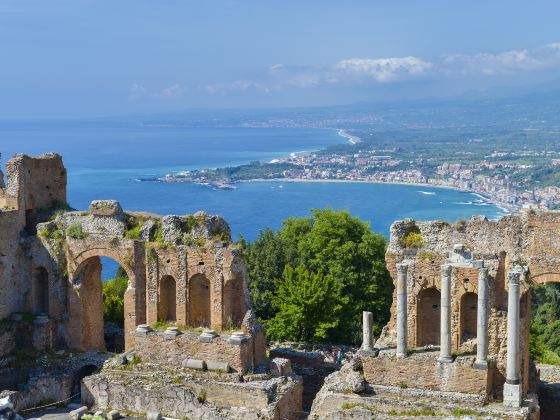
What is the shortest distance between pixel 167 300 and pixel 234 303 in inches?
109

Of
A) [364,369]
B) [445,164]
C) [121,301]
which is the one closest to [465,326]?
[364,369]

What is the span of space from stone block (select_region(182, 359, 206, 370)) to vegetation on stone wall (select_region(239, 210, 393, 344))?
358 inches

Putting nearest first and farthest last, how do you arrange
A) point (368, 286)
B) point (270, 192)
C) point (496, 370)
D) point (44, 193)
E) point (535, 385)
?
point (496, 370) → point (535, 385) → point (44, 193) → point (368, 286) → point (270, 192)

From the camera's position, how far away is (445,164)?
552 ft

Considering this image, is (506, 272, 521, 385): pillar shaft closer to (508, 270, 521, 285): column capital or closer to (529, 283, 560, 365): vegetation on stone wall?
(508, 270, 521, 285): column capital

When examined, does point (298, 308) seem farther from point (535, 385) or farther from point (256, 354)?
point (535, 385)

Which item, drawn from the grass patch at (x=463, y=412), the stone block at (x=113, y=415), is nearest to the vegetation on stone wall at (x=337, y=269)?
the stone block at (x=113, y=415)

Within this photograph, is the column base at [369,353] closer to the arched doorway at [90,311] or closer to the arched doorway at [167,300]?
the arched doorway at [167,300]

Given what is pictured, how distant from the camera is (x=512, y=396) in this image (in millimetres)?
21141

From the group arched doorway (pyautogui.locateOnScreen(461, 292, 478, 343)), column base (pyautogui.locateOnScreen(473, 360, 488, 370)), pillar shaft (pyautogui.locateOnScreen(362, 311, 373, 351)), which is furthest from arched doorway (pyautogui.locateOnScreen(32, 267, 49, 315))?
column base (pyautogui.locateOnScreen(473, 360, 488, 370))

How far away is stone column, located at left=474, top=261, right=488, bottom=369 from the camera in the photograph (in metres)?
21.5

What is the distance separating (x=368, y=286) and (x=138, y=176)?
124434 millimetres

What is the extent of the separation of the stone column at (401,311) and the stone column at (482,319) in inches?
84.8

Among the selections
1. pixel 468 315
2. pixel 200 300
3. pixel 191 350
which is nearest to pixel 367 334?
pixel 468 315
